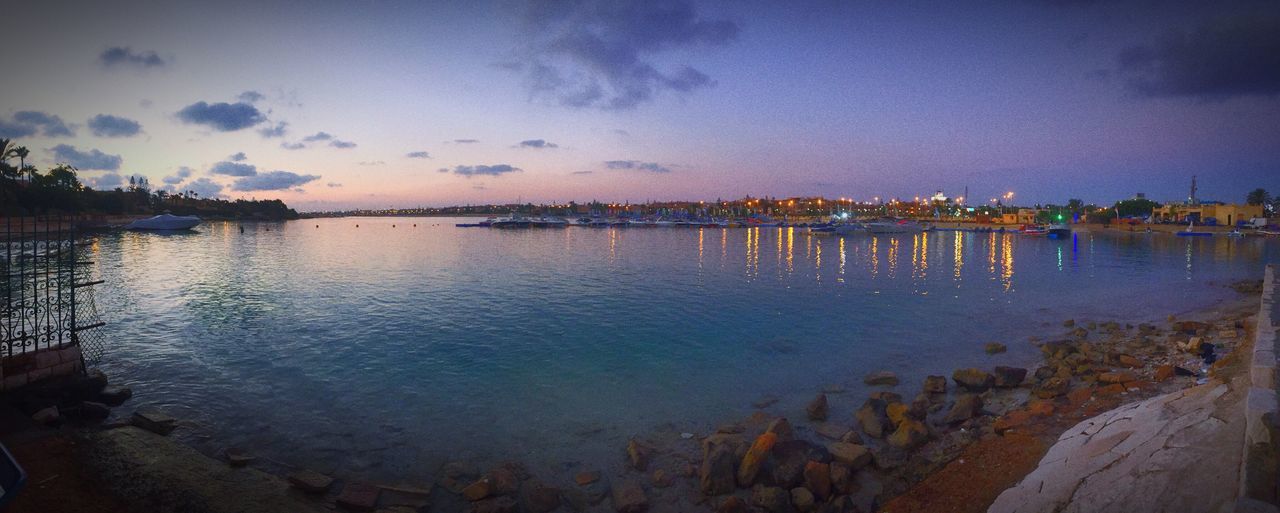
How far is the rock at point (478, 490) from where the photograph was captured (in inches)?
306

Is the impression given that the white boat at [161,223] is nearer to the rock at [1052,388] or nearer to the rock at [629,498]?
the rock at [629,498]

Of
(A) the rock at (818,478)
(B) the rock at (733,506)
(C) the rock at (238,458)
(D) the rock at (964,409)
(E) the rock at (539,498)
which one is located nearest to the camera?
(B) the rock at (733,506)

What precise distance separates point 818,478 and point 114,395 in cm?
1336

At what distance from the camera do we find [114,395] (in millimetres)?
11016

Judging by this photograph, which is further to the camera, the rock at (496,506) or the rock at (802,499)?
the rock at (496,506)

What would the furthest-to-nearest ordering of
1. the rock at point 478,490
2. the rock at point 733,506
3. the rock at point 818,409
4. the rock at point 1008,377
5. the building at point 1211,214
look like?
the building at point 1211,214, the rock at point 1008,377, the rock at point 818,409, the rock at point 478,490, the rock at point 733,506

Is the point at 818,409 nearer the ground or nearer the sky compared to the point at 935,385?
nearer the ground

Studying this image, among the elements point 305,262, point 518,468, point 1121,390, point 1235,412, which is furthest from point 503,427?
point 305,262

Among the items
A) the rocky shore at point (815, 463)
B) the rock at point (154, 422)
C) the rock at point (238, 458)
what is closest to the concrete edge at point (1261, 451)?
the rocky shore at point (815, 463)

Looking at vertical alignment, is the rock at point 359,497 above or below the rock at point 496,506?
above

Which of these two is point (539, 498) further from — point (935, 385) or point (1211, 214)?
point (1211, 214)

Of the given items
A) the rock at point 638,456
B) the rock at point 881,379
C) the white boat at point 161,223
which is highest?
the white boat at point 161,223

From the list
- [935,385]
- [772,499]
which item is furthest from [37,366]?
[935,385]

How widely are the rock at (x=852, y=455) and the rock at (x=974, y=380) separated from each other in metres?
5.00
